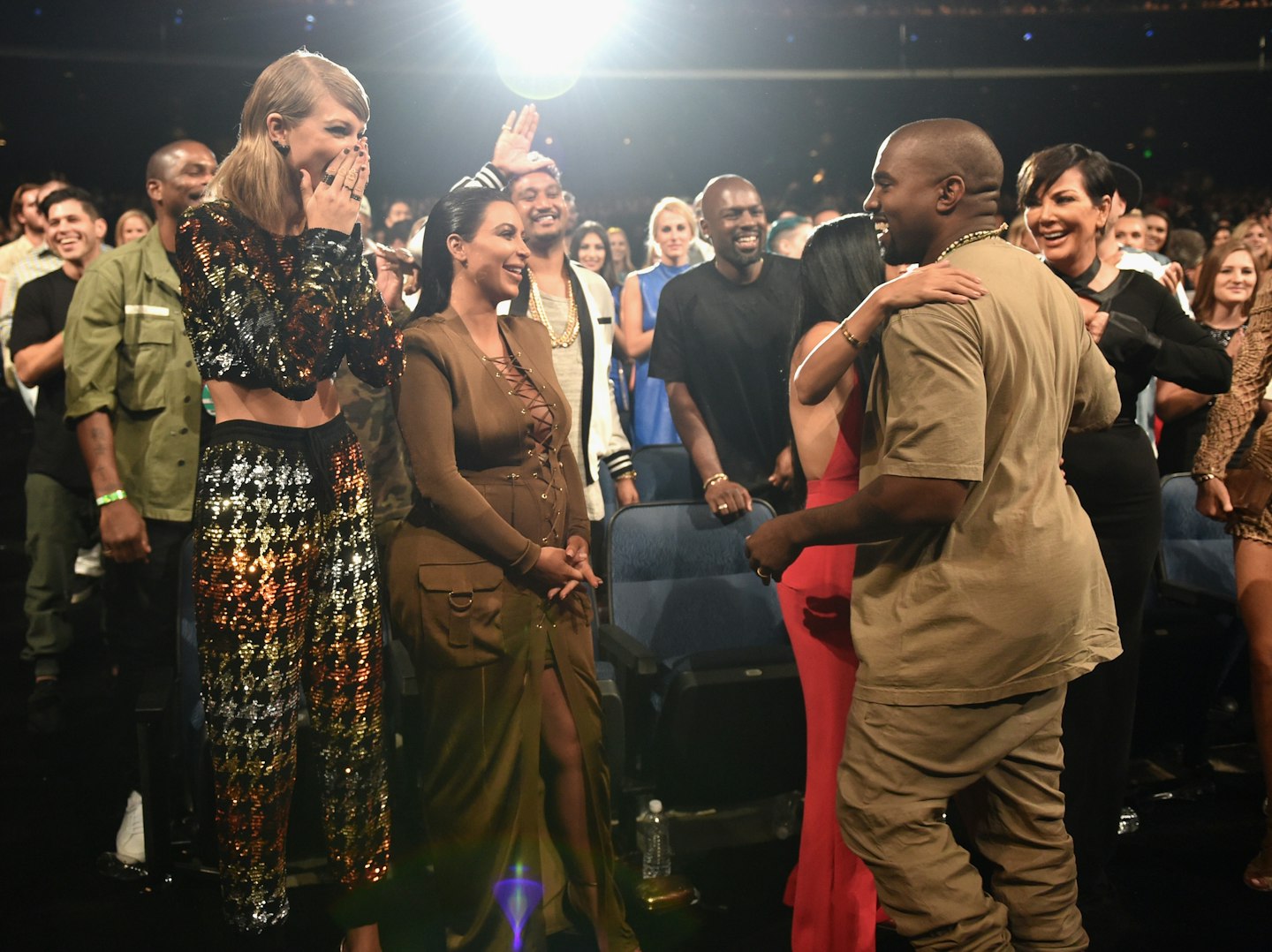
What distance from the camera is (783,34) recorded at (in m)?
15.2

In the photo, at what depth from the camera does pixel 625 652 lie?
8.80ft

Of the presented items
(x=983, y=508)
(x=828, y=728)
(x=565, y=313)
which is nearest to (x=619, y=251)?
(x=565, y=313)

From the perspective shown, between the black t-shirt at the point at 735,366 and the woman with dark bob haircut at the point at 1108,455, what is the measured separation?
38.1 inches

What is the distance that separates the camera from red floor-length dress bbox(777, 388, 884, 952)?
2.23 metres

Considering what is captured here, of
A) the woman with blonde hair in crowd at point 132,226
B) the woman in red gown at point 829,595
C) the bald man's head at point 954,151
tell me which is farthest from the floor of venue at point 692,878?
the woman with blonde hair in crowd at point 132,226

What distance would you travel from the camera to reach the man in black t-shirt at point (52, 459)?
12.8ft

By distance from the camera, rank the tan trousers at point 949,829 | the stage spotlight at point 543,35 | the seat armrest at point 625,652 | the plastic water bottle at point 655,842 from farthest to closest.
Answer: the stage spotlight at point 543,35 → the plastic water bottle at point 655,842 → the seat armrest at point 625,652 → the tan trousers at point 949,829

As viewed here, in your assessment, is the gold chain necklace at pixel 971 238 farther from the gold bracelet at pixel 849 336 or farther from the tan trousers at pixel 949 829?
the tan trousers at pixel 949 829

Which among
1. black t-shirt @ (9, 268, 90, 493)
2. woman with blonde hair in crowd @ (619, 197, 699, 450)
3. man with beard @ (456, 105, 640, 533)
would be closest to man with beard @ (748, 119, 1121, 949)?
man with beard @ (456, 105, 640, 533)

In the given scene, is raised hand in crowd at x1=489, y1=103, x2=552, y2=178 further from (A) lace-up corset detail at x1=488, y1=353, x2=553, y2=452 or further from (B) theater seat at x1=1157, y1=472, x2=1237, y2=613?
(B) theater seat at x1=1157, y1=472, x2=1237, y2=613

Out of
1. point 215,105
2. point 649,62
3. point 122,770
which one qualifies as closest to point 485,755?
point 122,770

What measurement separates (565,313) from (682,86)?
13.5 meters

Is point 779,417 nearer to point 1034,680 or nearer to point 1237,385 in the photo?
point 1237,385

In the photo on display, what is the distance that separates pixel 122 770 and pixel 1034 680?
3.00m
